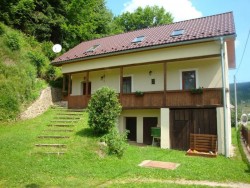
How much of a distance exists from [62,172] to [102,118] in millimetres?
4338

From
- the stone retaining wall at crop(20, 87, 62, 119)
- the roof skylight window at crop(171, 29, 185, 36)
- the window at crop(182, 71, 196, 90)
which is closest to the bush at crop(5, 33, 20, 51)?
the stone retaining wall at crop(20, 87, 62, 119)

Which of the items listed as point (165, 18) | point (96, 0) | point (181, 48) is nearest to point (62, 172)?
point (181, 48)

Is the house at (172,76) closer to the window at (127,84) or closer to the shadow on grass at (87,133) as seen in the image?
the window at (127,84)

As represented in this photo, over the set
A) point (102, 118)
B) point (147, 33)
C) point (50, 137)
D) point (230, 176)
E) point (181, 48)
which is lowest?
point (230, 176)

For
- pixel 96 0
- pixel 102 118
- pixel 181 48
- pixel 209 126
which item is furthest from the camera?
pixel 96 0

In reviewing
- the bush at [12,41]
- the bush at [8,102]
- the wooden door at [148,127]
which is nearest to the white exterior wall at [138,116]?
the wooden door at [148,127]

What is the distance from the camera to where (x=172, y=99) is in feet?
48.5

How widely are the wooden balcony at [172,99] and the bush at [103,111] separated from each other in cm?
299

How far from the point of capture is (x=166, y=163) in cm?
1072

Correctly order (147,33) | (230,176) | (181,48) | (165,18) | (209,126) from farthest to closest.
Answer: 1. (165,18)
2. (147,33)
3. (181,48)
4. (209,126)
5. (230,176)

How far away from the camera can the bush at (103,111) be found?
1262 cm

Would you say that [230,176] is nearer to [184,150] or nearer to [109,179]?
[109,179]

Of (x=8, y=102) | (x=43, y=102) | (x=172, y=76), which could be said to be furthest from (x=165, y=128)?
(x=43, y=102)

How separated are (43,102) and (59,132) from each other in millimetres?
6346
